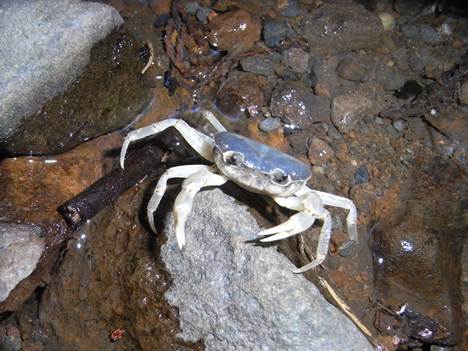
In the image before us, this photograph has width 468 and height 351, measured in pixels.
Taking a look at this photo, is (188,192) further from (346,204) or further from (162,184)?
(346,204)

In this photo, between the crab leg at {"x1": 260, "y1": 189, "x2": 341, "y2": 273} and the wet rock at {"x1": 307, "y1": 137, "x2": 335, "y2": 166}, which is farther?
the wet rock at {"x1": 307, "y1": 137, "x2": 335, "y2": 166}

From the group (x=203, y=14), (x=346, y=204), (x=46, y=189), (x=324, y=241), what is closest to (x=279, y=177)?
(x=324, y=241)

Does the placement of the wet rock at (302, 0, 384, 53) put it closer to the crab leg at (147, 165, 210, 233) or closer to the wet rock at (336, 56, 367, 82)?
the wet rock at (336, 56, 367, 82)

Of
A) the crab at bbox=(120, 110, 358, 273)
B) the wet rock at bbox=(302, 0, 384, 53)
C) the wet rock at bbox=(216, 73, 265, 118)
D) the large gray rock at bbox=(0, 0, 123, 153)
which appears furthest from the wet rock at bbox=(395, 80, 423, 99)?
the large gray rock at bbox=(0, 0, 123, 153)

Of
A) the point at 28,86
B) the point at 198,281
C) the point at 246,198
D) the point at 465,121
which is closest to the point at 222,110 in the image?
the point at 246,198

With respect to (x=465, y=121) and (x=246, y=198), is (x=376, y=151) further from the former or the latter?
(x=246, y=198)

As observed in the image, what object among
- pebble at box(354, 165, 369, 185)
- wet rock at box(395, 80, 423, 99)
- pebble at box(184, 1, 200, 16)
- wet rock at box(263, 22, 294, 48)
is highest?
pebble at box(184, 1, 200, 16)
